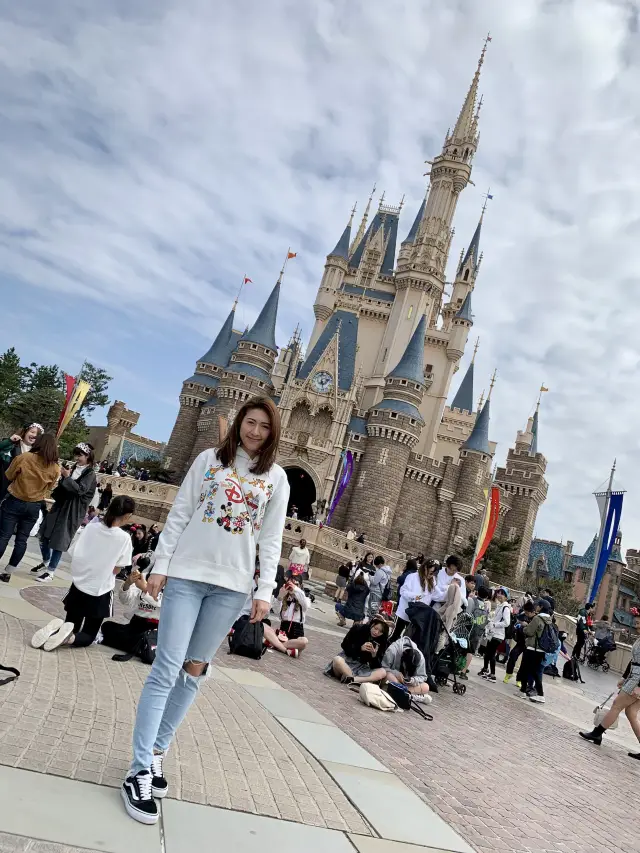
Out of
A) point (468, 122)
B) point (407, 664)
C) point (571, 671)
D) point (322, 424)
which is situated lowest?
point (571, 671)

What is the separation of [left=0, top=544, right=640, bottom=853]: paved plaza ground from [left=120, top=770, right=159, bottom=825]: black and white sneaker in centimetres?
6

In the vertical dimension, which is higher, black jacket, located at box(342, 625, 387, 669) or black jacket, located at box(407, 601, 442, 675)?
black jacket, located at box(407, 601, 442, 675)

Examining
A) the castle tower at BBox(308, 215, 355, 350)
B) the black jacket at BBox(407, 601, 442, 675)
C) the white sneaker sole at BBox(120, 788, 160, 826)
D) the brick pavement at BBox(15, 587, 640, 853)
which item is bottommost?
the brick pavement at BBox(15, 587, 640, 853)

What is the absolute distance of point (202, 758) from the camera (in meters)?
3.81

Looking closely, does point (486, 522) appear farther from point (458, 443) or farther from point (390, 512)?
point (458, 443)

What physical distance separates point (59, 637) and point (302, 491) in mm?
38869

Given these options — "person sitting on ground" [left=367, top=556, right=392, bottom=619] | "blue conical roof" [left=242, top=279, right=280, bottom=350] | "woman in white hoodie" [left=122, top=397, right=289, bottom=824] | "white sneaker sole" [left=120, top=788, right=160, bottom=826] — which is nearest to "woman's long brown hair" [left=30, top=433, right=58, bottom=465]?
"woman in white hoodie" [left=122, top=397, right=289, bottom=824]

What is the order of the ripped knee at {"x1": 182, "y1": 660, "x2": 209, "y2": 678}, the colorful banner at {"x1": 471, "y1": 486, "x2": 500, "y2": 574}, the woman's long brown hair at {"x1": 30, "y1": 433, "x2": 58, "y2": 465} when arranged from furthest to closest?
1. the colorful banner at {"x1": 471, "y1": 486, "x2": 500, "y2": 574}
2. the woman's long brown hair at {"x1": 30, "y1": 433, "x2": 58, "y2": 465}
3. the ripped knee at {"x1": 182, "y1": 660, "x2": 209, "y2": 678}

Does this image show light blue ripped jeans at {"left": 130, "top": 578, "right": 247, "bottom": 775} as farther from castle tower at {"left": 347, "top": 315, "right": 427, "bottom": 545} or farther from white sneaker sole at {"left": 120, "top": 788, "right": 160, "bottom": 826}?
Answer: castle tower at {"left": 347, "top": 315, "right": 427, "bottom": 545}

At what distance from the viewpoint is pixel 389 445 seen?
41906 mm

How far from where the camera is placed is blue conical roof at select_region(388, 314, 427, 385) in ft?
143

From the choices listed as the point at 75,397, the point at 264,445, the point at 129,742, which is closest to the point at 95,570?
the point at 129,742

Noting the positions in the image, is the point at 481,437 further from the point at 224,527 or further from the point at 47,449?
the point at 224,527

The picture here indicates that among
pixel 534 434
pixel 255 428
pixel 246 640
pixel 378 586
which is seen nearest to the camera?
pixel 255 428
